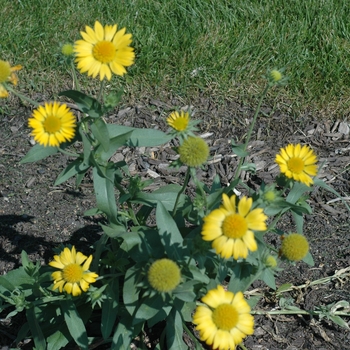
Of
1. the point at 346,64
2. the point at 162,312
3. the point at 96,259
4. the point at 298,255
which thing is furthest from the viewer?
the point at 346,64

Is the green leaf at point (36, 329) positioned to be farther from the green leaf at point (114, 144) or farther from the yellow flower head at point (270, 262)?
the yellow flower head at point (270, 262)

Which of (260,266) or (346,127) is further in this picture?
(346,127)

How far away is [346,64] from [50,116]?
2569 mm

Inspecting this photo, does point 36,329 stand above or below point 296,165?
below

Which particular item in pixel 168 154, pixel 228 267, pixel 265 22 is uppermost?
pixel 265 22

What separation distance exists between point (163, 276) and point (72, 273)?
1.71ft

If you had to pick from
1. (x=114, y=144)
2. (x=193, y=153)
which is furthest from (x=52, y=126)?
(x=193, y=153)

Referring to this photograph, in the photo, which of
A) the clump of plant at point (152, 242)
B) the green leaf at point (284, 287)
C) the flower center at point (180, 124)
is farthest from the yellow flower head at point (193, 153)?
the green leaf at point (284, 287)

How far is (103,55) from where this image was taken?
7.32 feet

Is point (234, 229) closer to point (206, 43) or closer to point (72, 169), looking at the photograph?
point (72, 169)

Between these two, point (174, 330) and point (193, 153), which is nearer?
point (193, 153)

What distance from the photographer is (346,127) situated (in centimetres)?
388

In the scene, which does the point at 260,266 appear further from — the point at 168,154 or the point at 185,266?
the point at 168,154

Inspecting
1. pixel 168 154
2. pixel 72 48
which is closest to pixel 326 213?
pixel 168 154
